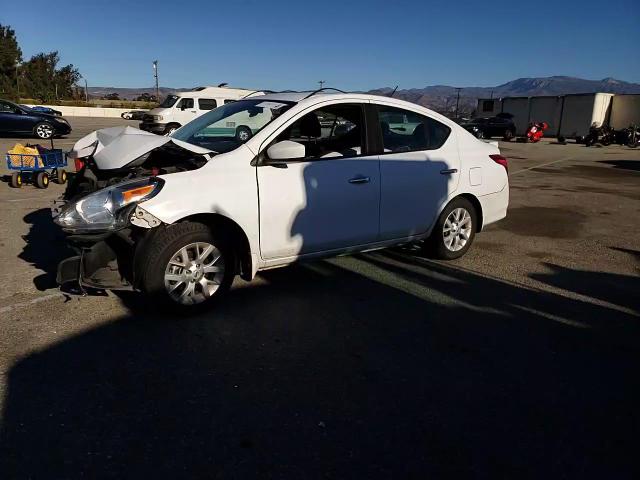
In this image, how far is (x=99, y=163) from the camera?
4152 mm

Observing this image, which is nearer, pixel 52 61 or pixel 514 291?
pixel 514 291

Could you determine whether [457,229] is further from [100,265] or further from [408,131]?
[100,265]

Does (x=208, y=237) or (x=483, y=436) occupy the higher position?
(x=208, y=237)

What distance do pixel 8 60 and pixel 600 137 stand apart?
56.8 metres

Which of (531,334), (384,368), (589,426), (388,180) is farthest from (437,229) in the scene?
(589,426)

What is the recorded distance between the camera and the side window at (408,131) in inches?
188

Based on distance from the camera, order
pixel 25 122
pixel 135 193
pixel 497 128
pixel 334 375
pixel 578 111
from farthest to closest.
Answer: pixel 578 111 < pixel 497 128 < pixel 25 122 < pixel 135 193 < pixel 334 375

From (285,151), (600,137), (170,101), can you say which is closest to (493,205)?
(285,151)

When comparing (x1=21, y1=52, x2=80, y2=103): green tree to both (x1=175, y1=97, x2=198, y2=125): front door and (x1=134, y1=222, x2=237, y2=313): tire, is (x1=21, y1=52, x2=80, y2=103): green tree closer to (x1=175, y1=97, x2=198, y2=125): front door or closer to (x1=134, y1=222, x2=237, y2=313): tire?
(x1=175, y1=97, x2=198, y2=125): front door

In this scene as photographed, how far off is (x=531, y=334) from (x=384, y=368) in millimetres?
1284

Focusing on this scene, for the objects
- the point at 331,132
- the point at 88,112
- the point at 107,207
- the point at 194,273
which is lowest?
the point at 194,273

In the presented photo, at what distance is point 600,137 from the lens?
102 ft

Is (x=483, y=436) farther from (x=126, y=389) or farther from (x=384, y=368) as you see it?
(x=126, y=389)

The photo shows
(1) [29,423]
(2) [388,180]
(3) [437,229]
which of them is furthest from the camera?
(3) [437,229]
